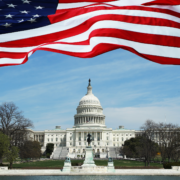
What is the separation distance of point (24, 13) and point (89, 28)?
2.18 m

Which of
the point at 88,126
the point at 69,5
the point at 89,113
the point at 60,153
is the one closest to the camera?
the point at 69,5

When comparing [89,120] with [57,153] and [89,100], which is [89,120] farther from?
[57,153]

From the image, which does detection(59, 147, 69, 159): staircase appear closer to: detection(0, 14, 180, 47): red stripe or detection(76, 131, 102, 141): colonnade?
detection(76, 131, 102, 141): colonnade

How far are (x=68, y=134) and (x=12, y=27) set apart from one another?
149778 mm

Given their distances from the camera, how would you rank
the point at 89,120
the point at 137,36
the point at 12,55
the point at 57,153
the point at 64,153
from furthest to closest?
1. the point at 89,120
2. the point at 64,153
3. the point at 57,153
4. the point at 137,36
5. the point at 12,55

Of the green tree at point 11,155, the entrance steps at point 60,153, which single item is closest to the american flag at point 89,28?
the green tree at point 11,155

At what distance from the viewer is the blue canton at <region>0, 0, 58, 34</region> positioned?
927 cm

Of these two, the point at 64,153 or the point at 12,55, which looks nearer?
the point at 12,55

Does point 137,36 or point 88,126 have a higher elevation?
point 88,126

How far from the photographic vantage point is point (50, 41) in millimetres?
9492

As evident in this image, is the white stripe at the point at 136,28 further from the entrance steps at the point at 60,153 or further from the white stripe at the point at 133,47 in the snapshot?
the entrance steps at the point at 60,153

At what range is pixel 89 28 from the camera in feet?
32.6

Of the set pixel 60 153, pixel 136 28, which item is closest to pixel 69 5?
pixel 136 28

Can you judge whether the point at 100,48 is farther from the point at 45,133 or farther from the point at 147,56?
the point at 45,133
